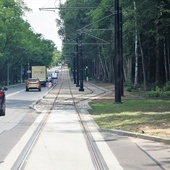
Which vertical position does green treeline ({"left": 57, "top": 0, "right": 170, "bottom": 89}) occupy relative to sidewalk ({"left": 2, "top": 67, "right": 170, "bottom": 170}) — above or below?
above

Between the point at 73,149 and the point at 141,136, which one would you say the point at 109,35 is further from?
the point at 73,149

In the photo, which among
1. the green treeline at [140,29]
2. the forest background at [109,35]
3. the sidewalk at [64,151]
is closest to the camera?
the sidewalk at [64,151]

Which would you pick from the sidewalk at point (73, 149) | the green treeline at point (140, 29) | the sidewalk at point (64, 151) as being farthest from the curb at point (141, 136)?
the green treeline at point (140, 29)

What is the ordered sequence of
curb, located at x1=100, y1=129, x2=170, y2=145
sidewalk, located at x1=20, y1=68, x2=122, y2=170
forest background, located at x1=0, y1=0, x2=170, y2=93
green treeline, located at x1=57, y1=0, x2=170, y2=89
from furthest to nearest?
1. forest background, located at x1=0, y1=0, x2=170, y2=93
2. green treeline, located at x1=57, y1=0, x2=170, y2=89
3. curb, located at x1=100, y1=129, x2=170, y2=145
4. sidewalk, located at x1=20, y1=68, x2=122, y2=170

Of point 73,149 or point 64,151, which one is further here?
point 73,149

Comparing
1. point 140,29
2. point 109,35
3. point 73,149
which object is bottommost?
point 73,149

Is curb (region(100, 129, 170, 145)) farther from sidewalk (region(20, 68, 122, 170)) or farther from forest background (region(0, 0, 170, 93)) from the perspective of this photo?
forest background (region(0, 0, 170, 93))

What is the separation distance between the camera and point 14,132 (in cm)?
1506

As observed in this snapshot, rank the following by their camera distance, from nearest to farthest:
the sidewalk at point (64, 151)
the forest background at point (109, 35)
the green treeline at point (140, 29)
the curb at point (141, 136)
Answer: the sidewalk at point (64, 151) < the curb at point (141, 136) < the green treeline at point (140, 29) < the forest background at point (109, 35)

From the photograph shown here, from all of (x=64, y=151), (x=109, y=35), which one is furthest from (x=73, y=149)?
(x=109, y=35)

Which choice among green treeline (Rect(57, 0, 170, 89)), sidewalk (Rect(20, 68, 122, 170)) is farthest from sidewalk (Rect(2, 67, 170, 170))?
green treeline (Rect(57, 0, 170, 89))

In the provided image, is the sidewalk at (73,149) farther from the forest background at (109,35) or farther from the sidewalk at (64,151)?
the forest background at (109,35)

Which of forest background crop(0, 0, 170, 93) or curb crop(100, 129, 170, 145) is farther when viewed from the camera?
forest background crop(0, 0, 170, 93)

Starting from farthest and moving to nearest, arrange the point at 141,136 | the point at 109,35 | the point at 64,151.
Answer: the point at 109,35 < the point at 141,136 < the point at 64,151
